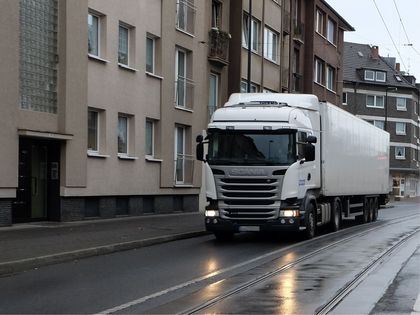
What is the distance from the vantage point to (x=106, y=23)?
1994cm

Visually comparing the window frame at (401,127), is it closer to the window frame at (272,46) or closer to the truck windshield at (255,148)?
the window frame at (272,46)

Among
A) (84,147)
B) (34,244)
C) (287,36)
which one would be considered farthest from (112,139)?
(287,36)

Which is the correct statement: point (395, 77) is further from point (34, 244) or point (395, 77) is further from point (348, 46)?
point (34, 244)

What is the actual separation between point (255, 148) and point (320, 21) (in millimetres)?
31747

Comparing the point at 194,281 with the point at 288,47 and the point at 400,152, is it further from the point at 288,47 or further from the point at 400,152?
the point at 400,152

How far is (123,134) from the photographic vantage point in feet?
70.2

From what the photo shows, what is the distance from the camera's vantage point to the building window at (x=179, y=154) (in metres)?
24.8

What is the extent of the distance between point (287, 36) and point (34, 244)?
2748cm

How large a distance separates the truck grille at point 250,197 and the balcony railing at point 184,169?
9.86 m

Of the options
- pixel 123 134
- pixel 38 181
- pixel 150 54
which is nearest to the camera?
pixel 38 181

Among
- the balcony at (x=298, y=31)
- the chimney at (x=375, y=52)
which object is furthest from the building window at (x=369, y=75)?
the balcony at (x=298, y=31)

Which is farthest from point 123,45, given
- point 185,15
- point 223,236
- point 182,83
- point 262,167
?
point 262,167

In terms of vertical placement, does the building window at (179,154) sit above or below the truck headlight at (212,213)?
above

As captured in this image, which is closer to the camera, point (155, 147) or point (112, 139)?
point (112, 139)
